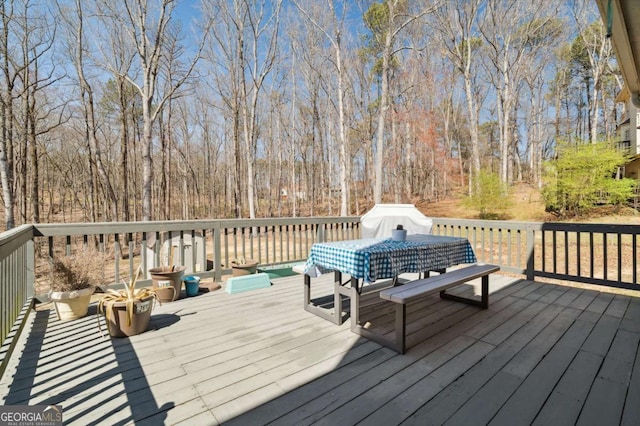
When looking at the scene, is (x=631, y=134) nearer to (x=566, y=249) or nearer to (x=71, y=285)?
(x=566, y=249)

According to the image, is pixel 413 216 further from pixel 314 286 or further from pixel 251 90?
pixel 251 90

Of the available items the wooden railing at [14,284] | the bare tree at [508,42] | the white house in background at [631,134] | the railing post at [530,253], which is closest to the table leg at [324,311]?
the wooden railing at [14,284]

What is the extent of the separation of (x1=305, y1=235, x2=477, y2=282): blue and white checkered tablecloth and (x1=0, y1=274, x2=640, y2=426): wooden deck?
0.51m

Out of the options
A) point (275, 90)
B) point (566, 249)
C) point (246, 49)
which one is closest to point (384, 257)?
point (566, 249)

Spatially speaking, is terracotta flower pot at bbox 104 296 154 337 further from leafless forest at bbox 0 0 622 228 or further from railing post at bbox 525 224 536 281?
leafless forest at bbox 0 0 622 228

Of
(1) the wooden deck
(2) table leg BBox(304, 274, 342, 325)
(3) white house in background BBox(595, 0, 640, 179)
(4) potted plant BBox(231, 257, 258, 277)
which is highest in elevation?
(3) white house in background BBox(595, 0, 640, 179)

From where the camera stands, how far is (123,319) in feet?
8.16

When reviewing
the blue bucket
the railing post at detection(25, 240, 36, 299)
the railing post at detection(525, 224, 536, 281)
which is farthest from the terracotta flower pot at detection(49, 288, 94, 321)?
the railing post at detection(525, 224, 536, 281)

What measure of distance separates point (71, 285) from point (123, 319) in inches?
35.4

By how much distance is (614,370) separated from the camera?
199cm

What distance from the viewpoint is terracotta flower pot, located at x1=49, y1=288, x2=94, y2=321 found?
2.83 metres

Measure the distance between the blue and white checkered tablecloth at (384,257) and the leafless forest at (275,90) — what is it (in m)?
6.95


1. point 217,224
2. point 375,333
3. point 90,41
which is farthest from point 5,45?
point 375,333

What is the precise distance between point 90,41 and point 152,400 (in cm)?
1171
